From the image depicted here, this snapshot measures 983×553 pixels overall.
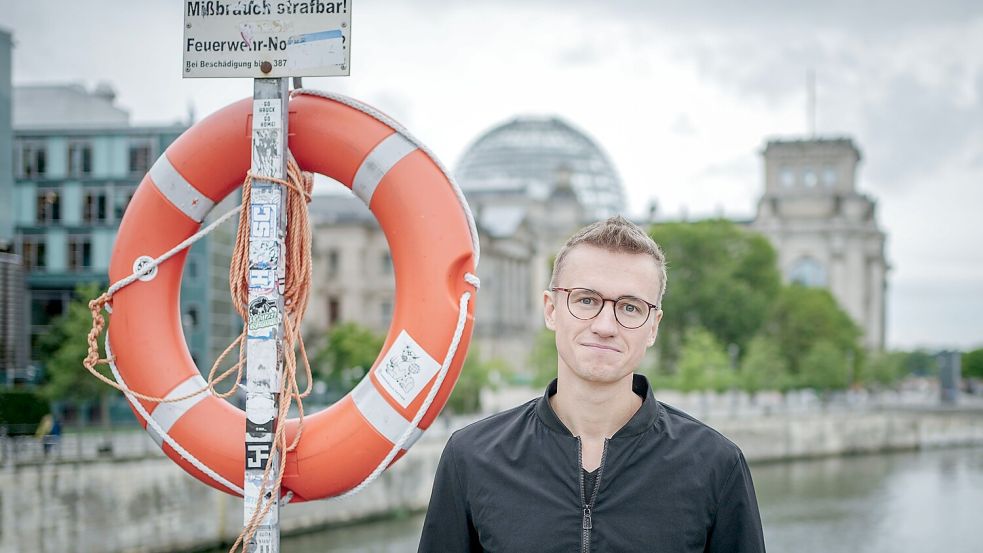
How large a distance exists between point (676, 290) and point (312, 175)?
7049cm

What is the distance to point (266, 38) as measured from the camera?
6.74 metres

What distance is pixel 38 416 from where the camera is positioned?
33.6m

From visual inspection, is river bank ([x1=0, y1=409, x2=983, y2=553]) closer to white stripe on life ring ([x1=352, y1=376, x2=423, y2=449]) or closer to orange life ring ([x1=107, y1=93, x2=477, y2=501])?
orange life ring ([x1=107, y1=93, x2=477, y2=501])

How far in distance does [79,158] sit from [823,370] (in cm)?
5133

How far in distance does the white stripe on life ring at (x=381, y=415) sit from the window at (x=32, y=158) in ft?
129

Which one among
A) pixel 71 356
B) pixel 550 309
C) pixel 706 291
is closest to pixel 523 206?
pixel 706 291

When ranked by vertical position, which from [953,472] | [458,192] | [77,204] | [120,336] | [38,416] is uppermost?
[77,204]

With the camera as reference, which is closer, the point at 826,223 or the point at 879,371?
the point at 879,371

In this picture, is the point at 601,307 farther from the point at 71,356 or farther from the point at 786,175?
the point at 786,175

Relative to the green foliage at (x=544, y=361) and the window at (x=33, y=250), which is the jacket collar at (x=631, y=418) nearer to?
the window at (x=33, y=250)

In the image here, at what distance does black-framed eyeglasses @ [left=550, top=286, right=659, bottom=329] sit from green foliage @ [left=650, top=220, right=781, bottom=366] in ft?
229

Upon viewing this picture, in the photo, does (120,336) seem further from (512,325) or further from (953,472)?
(512,325)

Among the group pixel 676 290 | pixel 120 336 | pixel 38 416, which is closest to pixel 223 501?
pixel 38 416

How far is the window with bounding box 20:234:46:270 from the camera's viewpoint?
140 ft
